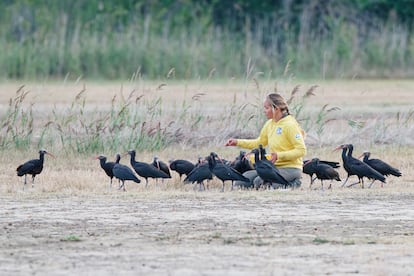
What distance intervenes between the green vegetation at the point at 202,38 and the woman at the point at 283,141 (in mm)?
14651

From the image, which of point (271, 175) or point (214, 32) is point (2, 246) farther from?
point (214, 32)

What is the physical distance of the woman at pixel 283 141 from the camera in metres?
15.3

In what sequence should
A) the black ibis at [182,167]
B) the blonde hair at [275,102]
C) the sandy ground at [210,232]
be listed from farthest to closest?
the black ibis at [182,167] → the blonde hair at [275,102] → the sandy ground at [210,232]

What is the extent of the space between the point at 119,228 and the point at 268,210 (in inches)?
83.5

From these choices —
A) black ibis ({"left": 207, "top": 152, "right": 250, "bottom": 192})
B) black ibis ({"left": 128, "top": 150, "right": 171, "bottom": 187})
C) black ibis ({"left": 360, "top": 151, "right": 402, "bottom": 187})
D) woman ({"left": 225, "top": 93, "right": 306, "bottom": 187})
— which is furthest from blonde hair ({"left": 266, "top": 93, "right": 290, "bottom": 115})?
black ibis ({"left": 128, "top": 150, "right": 171, "bottom": 187})

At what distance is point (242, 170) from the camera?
16297mm

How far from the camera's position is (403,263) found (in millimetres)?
10250

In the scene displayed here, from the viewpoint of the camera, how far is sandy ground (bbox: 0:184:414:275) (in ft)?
33.2

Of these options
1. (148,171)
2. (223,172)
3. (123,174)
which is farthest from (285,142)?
(123,174)

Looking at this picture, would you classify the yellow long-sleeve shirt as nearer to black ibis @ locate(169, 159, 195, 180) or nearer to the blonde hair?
the blonde hair

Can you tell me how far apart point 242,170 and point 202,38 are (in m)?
20.6

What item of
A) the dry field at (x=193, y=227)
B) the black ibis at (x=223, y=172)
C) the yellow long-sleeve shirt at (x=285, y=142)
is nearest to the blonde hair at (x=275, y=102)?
the yellow long-sleeve shirt at (x=285, y=142)

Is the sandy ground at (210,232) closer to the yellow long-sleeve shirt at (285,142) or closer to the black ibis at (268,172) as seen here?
the black ibis at (268,172)

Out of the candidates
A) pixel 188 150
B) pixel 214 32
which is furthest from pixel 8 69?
pixel 188 150
